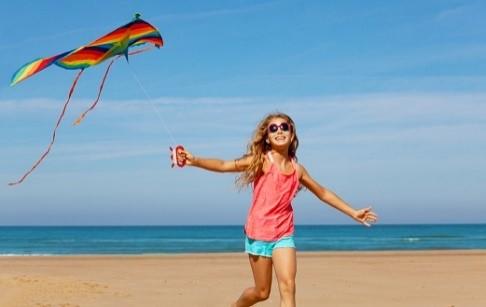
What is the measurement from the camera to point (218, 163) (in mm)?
6285

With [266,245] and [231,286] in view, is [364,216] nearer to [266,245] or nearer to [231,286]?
[266,245]

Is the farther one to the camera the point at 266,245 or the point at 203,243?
the point at 203,243

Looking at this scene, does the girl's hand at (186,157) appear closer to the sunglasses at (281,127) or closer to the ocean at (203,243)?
the sunglasses at (281,127)

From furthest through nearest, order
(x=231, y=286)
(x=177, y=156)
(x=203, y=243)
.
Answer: (x=203, y=243) < (x=231, y=286) < (x=177, y=156)

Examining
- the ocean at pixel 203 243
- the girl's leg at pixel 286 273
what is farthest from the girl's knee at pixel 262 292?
the ocean at pixel 203 243

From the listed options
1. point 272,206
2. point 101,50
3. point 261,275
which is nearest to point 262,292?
point 261,275

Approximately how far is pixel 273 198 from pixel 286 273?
0.61 metres

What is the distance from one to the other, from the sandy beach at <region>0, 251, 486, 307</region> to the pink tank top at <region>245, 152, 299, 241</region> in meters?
4.32

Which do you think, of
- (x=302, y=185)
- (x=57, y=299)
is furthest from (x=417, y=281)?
(x=302, y=185)

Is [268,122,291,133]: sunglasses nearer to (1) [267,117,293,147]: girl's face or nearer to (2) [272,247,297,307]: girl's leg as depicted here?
(1) [267,117,293,147]: girl's face

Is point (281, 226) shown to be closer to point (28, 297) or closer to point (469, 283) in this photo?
point (28, 297)

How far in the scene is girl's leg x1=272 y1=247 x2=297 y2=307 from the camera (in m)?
6.21

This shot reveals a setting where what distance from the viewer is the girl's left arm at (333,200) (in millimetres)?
6531

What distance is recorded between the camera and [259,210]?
6.38m
